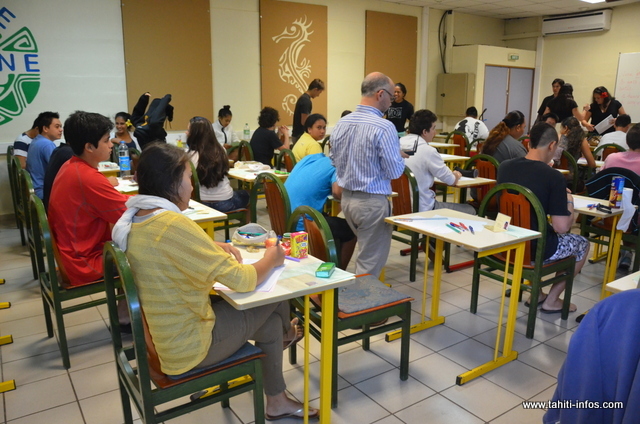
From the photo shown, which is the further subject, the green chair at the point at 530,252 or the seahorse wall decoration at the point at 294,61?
the seahorse wall decoration at the point at 294,61

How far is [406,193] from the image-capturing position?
136 inches

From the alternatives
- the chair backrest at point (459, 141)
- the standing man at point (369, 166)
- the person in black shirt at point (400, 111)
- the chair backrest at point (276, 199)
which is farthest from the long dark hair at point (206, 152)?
the chair backrest at point (459, 141)

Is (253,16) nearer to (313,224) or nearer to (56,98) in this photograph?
(56,98)

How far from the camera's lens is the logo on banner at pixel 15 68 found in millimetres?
5473

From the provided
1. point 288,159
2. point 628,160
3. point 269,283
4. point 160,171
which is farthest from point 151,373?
point 628,160

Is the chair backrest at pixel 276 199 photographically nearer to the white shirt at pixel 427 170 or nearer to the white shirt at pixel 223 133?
the white shirt at pixel 427 170

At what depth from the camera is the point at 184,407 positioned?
5.32 feet

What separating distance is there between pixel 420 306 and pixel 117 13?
17.2 ft

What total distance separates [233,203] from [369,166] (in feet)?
5.07

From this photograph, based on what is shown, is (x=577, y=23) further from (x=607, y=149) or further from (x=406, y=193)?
(x=406, y=193)

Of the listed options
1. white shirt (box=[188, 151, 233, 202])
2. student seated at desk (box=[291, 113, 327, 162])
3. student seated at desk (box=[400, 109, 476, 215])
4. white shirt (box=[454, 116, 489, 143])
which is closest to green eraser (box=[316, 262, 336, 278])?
student seated at desk (box=[400, 109, 476, 215])

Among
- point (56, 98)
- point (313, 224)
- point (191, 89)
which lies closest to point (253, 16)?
point (191, 89)

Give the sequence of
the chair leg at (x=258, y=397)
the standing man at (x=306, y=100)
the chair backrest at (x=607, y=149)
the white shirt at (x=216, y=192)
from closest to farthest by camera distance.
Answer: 1. the chair leg at (x=258, y=397)
2. the white shirt at (x=216, y=192)
3. the chair backrest at (x=607, y=149)
4. the standing man at (x=306, y=100)

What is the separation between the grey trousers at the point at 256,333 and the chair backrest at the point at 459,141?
5208mm
